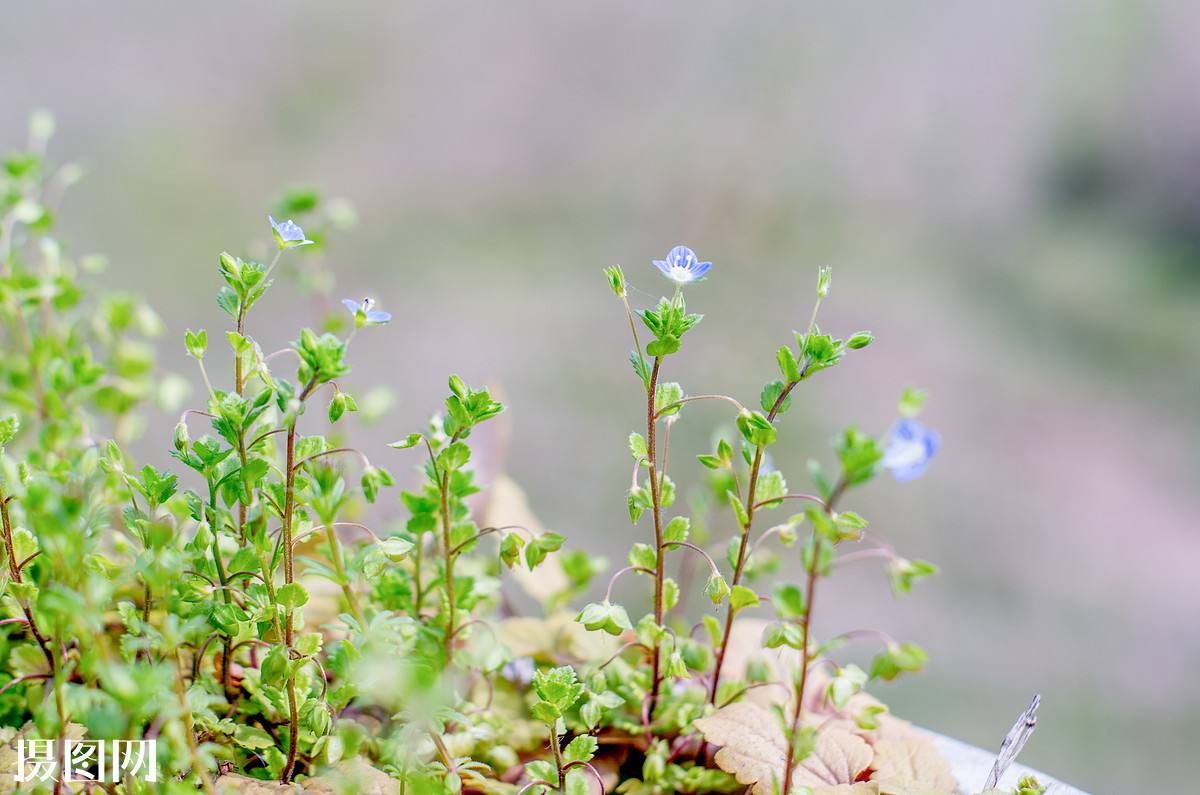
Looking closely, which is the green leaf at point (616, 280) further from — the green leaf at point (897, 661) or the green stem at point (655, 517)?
the green leaf at point (897, 661)

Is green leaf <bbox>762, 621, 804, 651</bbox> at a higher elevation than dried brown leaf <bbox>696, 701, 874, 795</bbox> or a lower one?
higher

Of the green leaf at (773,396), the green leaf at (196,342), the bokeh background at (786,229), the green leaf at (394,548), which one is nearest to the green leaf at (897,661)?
the green leaf at (773,396)

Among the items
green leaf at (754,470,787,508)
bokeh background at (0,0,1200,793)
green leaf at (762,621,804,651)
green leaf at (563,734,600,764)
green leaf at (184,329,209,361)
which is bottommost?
green leaf at (563,734,600,764)

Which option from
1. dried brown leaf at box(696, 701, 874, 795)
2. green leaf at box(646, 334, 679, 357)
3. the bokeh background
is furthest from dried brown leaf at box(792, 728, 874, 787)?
the bokeh background

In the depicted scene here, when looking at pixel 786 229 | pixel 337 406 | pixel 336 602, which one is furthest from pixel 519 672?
pixel 786 229

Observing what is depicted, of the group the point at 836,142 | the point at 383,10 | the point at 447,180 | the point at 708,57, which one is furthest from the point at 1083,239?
the point at 383,10

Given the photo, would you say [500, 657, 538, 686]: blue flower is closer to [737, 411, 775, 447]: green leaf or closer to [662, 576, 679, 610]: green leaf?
[662, 576, 679, 610]: green leaf
